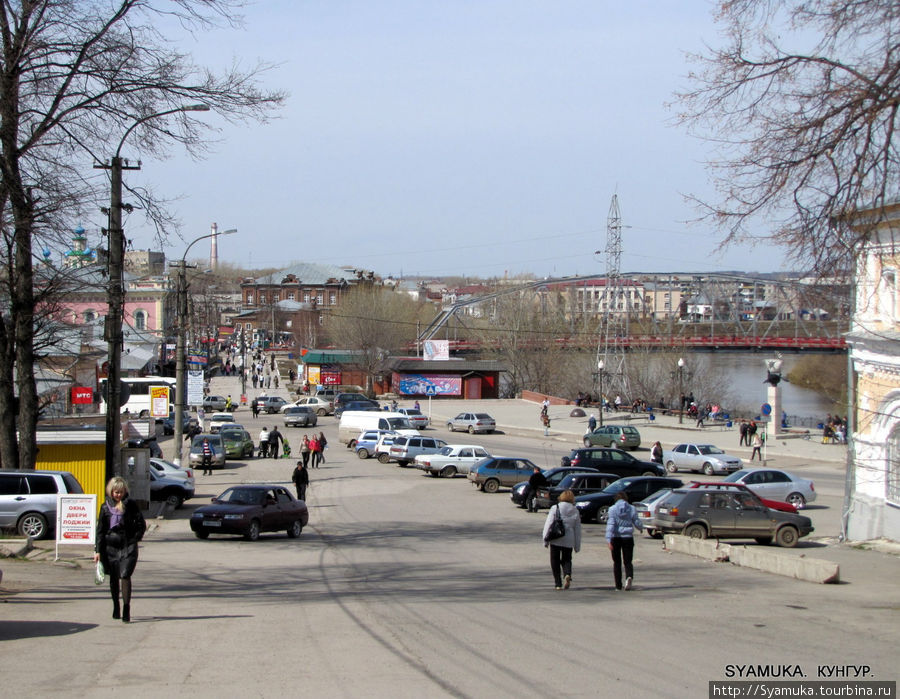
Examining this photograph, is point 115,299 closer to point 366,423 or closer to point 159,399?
point 159,399

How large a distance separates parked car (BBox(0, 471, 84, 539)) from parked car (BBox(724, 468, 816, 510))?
2074 centimetres

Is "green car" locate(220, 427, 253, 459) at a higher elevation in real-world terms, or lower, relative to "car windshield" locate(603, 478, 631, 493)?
lower

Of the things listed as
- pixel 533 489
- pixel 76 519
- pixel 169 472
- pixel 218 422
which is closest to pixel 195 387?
pixel 218 422

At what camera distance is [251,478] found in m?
36.6

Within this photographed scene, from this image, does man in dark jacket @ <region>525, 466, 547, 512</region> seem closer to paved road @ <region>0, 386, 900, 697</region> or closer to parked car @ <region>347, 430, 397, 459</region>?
paved road @ <region>0, 386, 900, 697</region>

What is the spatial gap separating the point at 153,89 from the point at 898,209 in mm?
13476

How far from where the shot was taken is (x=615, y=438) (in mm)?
50781

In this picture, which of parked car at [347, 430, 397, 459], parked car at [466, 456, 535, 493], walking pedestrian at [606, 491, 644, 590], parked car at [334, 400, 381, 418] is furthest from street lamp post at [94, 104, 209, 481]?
parked car at [334, 400, 381, 418]

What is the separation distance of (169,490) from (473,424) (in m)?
33.7

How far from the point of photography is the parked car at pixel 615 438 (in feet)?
166

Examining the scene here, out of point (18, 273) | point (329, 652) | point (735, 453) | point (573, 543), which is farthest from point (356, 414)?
point (329, 652)

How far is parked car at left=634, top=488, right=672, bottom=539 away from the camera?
2309 centimetres

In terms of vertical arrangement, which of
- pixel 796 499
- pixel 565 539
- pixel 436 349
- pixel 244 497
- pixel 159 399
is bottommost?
pixel 796 499

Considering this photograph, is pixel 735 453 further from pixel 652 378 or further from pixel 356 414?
pixel 652 378
